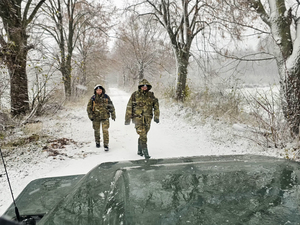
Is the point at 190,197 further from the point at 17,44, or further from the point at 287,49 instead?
the point at 17,44

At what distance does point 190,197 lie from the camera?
1446 millimetres

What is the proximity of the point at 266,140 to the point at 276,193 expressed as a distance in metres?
4.90

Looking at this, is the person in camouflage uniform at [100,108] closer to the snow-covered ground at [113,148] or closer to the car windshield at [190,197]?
the snow-covered ground at [113,148]

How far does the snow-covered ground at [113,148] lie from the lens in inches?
179

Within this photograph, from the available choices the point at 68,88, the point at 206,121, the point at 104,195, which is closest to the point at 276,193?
the point at 104,195

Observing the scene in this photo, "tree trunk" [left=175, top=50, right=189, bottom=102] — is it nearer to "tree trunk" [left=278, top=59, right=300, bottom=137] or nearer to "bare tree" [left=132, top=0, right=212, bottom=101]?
"bare tree" [left=132, top=0, right=212, bottom=101]

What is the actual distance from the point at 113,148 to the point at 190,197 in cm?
508

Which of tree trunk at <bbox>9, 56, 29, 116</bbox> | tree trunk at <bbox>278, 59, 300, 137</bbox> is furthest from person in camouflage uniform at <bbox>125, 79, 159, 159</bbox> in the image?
tree trunk at <bbox>9, 56, 29, 116</bbox>

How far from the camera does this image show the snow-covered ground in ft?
14.9

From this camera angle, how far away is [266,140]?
18.8ft

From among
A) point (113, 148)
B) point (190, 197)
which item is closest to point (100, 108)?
point (113, 148)

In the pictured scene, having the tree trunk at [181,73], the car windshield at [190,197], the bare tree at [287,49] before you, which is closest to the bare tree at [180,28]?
the tree trunk at [181,73]

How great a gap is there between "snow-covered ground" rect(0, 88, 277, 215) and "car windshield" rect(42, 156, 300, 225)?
257cm

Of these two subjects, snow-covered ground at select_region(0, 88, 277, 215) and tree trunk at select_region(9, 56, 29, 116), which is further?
tree trunk at select_region(9, 56, 29, 116)
